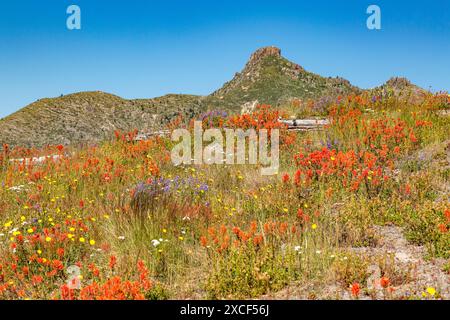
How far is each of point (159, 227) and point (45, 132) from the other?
1422 cm

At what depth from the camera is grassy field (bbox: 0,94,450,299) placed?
446 centimetres

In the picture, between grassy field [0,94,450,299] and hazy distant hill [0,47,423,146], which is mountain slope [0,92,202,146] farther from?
grassy field [0,94,450,299]

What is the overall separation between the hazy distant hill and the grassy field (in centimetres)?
563

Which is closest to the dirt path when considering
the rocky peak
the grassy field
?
the grassy field

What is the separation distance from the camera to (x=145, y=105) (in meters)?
22.3

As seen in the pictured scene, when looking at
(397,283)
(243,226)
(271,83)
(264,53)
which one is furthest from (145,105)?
(397,283)

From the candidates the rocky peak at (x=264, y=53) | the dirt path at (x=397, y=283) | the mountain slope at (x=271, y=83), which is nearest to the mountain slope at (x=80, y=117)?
the mountain slope at (x=271, y=83)

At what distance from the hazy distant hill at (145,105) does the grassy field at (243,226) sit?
5632 millimetres

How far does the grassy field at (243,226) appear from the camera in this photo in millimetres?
4457

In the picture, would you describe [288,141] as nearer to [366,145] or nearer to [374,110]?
[366,145]

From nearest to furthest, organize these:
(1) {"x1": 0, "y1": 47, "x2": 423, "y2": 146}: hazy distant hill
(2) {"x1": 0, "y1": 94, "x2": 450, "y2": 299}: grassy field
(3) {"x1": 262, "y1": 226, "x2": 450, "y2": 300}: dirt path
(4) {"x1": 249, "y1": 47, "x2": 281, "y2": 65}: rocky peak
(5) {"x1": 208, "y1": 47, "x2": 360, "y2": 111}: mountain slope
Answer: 1. (3) {"x1": 262, "y1": 226, "x2": 450, "y2": 300}: dirt path
2. (2) {"x1": 0, "y1": 94, "x2": 450, "y2": 299}: grassy field
3. (1) {"x1": 0, "y1": 47, "x2": 423, "y2": 146}: hazy distant hill
4. (5) {"x1": 208, "y1": 47, "x2": 360, "y2": 111}: mountain slope
5. (4) {"x1": 249, "y1": 47, "x2": 281, "y2": 65}: rocky peak

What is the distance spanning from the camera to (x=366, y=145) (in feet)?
32.0

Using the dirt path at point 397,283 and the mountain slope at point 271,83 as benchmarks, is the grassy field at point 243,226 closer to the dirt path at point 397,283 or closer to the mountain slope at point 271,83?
the dirt path at point 397,283
